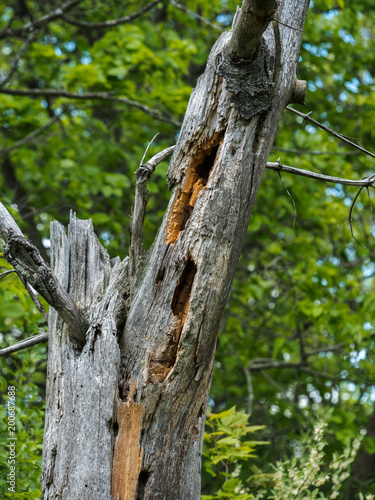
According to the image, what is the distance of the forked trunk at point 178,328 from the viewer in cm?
202

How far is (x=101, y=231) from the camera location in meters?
6.53

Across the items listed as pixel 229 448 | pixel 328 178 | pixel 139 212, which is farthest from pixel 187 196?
pixel 229 448

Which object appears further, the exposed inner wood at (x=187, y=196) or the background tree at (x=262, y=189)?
the background tree at (x=262, y=189)

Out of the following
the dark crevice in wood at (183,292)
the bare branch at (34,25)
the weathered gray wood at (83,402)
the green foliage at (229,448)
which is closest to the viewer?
the weathered gray wood at (83,402)

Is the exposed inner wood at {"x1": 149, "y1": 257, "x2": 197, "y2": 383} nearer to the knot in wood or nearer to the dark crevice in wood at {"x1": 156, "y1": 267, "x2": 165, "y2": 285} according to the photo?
the dark crevice in wood at {"x1": 156, "y1": 267, "x2": 165, "y2": 285}

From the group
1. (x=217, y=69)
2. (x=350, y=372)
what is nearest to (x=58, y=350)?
(x=217, y=69)

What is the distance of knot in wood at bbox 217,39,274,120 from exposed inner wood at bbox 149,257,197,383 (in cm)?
67

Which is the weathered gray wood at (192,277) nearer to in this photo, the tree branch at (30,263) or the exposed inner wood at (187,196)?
the exposed inner wood at (187,196)

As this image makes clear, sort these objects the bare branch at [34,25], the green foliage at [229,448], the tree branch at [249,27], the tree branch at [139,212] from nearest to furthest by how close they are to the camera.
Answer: the tree branch at [249,27], the tree branch at [139,212], the green foliage at [229,448], the bare branch at [34,25]

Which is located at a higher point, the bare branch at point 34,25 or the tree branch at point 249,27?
the bare branch at point 34,25

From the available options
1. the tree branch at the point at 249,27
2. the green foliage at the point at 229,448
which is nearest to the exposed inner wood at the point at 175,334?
the tree branch at the point at 249,27

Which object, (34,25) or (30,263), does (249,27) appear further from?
(34,25)

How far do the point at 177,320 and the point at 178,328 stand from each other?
3 centimetres

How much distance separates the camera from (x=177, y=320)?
2.08 meters
